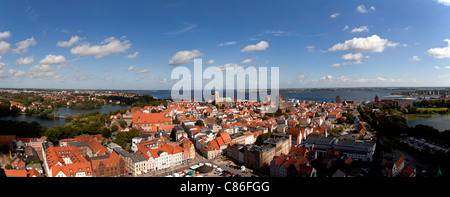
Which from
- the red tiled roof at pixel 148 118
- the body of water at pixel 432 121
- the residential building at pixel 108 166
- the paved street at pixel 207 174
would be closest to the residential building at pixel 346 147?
the paved street at pixel 207 174

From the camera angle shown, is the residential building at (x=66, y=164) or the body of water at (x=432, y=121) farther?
the body of water at (x=432, y=121)

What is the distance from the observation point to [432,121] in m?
11.9

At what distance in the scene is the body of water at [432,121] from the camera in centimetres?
1074

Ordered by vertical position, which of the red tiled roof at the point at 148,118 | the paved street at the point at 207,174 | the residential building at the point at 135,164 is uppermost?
the red tiled roof at the point at 148,118

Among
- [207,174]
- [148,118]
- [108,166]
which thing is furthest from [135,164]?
[148,118]

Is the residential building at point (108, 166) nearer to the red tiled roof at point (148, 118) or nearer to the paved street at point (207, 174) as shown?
the paved street at point (207, 174)

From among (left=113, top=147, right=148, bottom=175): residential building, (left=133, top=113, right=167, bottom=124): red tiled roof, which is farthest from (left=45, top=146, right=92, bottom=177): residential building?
(left=133, top=113, right=167, bottom=124): red tiled roof

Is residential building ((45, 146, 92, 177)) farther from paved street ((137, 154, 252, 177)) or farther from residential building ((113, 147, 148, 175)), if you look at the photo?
paved street ((137, 154, 252, 177))

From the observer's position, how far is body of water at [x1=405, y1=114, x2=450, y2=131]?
10745 mm

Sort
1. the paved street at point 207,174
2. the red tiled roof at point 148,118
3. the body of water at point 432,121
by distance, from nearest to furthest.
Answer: the paved street at point 207,174 < the red tiled roof at point 148,118 < the body of water at point 432,121

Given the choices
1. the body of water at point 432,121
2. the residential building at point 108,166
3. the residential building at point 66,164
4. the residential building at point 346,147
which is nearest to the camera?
the residential building at point 66,164

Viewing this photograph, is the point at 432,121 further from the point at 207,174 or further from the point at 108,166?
the point at 108,166
